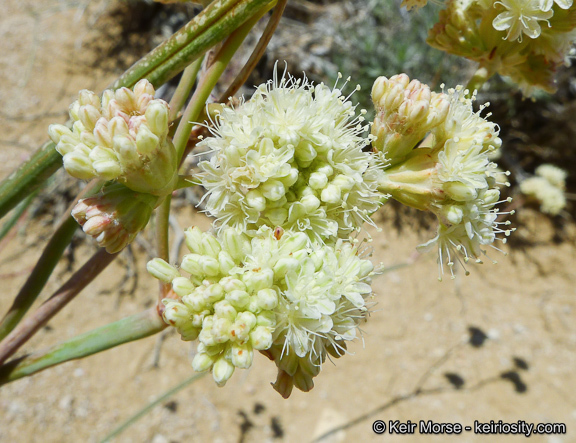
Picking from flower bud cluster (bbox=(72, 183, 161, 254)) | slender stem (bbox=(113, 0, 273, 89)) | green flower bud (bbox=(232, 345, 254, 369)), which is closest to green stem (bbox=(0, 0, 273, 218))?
slender stem (bbox=(113, 0, 273, 89))

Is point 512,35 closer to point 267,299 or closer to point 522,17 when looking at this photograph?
point 522,17

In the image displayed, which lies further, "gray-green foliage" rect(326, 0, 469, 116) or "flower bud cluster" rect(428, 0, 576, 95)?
"gray-green foliage" rect(326, 0, 469, 116)

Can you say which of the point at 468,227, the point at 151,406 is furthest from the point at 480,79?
the point at 151,406

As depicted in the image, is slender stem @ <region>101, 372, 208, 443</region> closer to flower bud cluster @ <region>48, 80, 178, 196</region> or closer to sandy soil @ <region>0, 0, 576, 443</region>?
sandy soil @ <region>0, 0, 576, 443</region>

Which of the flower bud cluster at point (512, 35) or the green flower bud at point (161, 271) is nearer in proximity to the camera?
the green flower bud at point (161, 271)

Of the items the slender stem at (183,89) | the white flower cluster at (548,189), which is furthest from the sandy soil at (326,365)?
the slender stem at (183,89)

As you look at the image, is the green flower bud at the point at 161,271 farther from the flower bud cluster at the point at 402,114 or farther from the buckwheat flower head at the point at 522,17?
the buckwheat flower head at the point at 522,17
